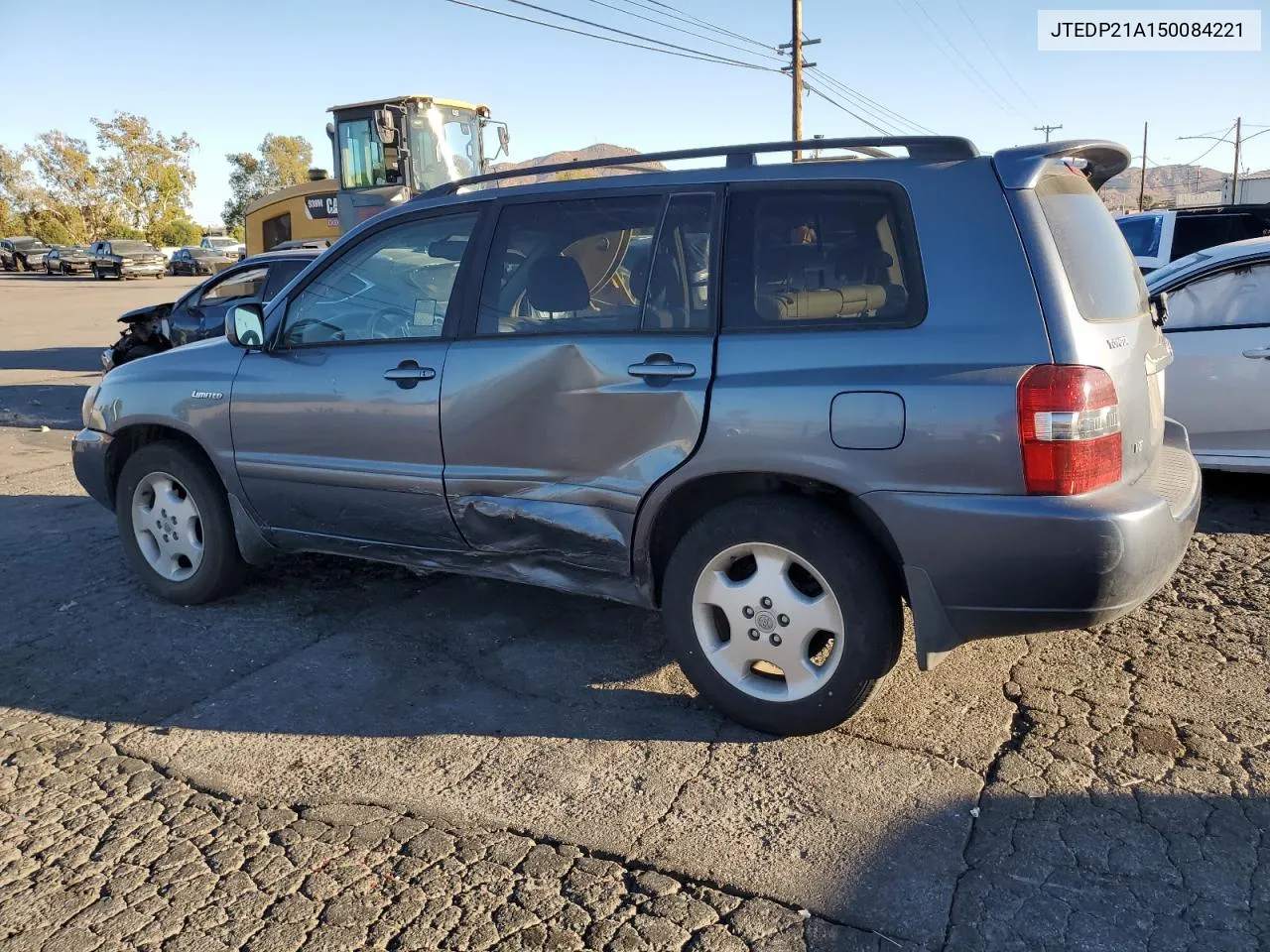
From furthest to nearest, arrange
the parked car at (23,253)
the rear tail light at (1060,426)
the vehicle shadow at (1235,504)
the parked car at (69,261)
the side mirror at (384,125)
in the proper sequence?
the parked car at (23,253) < the parked car at (69,261) < the side mirror at (384,125) < the vehicle shadow at (1235,504) < the rear tail light at (1060,426)

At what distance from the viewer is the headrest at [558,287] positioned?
3838 millimetres

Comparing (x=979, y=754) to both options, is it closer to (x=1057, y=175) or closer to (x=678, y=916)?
(x=678, y=916)

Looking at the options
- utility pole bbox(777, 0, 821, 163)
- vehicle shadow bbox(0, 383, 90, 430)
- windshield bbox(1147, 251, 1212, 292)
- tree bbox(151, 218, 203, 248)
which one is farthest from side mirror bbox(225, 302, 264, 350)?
tree bbox(151, 218, 203, 248)

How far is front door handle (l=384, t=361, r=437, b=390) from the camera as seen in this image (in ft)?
13.3

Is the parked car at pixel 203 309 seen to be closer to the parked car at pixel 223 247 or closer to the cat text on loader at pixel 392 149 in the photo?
the cat text on loader at pixel 392 149

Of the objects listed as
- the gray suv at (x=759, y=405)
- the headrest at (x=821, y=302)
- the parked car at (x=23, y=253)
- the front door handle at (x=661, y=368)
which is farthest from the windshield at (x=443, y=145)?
the parked car at (x=23, y=253)

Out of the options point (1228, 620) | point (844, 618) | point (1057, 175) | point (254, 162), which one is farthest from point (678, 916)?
point (254, 162)

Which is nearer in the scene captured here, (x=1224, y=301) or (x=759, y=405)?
(x=759, y=405)

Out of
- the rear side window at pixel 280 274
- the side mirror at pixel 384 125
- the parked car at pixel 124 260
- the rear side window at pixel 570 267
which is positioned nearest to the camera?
the rear side window at pixel 570 267

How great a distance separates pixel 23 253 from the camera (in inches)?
2092

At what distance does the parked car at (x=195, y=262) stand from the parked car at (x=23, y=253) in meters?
11.7

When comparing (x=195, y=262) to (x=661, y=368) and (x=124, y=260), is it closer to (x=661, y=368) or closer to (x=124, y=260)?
(x=124, y=260)

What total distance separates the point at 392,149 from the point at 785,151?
43.5 ft

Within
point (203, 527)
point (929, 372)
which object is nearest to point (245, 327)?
point (203, 527)
